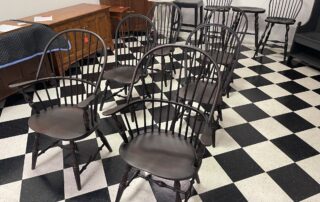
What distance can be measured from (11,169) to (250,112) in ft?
7.23

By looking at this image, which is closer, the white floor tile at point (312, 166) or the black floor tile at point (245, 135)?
the white floor tile at point (312, 166)

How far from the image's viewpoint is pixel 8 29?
2602mm

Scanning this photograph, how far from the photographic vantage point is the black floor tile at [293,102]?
2535 mm

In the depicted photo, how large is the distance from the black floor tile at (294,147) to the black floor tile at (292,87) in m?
0.90

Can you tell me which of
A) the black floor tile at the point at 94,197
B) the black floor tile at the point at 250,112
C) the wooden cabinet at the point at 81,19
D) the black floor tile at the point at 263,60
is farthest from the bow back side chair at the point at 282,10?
Result: the black floor tile at the point at 94,197

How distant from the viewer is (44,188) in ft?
5.47

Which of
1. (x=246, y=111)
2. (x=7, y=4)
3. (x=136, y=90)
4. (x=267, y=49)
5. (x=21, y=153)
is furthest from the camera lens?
(x=267, y=49)

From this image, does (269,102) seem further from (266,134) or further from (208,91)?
(208,91)

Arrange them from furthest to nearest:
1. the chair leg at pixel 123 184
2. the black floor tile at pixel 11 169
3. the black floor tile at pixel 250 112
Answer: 1. the black floor tile at pixel 250 112
2. the black floor tile at pixel 11 169
3. the chair leg at pixel 123 184

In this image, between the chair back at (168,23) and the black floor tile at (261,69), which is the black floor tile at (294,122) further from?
the chair back at (168,23)

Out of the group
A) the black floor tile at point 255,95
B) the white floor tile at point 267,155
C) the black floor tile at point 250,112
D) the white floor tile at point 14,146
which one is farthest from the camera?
the black floor tile at point 255,95

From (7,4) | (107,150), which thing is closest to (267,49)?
(107,150)

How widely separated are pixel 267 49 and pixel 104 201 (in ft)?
11.9

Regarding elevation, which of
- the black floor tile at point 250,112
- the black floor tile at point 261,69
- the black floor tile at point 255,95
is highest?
the black floor tile at point 261,69
